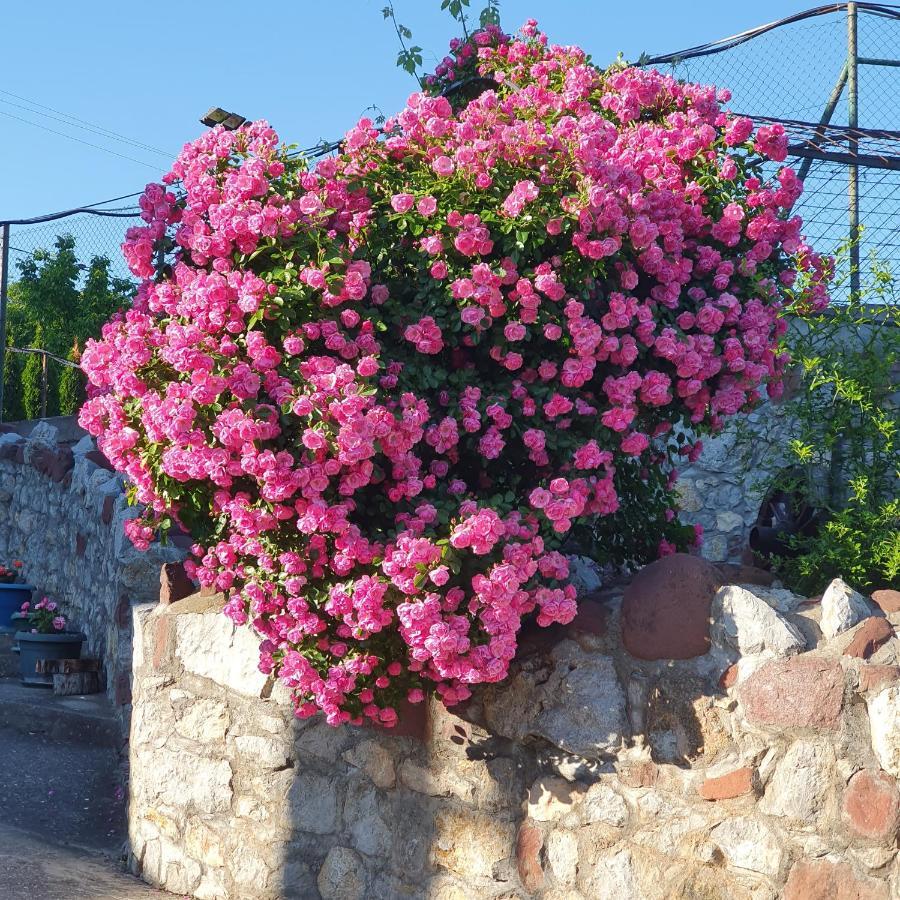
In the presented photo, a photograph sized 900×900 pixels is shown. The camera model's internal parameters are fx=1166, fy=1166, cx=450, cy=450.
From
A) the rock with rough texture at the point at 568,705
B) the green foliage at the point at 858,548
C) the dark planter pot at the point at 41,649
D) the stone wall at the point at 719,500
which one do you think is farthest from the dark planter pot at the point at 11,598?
the green foliage at the point at 858,548

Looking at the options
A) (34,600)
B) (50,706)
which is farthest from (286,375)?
(34,600)

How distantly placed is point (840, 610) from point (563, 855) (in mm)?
985

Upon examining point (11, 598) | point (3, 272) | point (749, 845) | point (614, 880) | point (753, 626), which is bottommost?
point (614, 880)

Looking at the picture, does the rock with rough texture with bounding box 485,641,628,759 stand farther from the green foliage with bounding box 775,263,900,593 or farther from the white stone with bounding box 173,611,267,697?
the white stone with bounding box 173,611,267,697

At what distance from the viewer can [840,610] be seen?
114 inches

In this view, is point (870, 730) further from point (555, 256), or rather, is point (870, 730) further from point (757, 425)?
point (757, 425)

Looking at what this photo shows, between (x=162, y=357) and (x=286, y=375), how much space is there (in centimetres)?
39

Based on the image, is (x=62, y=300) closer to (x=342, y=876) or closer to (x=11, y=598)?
(x=11, y=598)

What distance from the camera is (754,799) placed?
9.36 ft

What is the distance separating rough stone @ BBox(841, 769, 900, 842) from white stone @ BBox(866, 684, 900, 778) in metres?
0.04

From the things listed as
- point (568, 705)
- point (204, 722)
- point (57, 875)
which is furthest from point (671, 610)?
point (57, 875)

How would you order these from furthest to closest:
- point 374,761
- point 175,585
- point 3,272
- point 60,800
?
point 3,272 → point 60,800 → point 175,585 → point 374,761

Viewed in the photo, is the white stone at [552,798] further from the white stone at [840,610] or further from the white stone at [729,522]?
the white stone at [729,522]

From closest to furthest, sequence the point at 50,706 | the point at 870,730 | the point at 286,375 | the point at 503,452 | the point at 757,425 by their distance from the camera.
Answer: the point at 870,730 < the point at 286,375 < the point at 503,452 < the point at 50,706 < the point at 757,425
